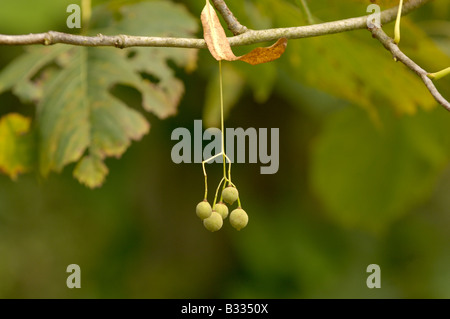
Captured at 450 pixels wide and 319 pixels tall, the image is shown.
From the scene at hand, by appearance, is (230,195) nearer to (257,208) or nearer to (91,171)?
(91,171)

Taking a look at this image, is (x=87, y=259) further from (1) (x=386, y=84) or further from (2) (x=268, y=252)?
(1) (x=386, y=84)

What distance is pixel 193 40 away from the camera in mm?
561

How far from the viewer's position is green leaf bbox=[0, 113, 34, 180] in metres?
1.10

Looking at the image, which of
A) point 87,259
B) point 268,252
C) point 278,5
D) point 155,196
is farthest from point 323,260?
point 278,5

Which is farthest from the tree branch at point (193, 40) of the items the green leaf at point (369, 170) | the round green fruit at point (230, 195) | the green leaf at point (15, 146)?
the green leaf at point (369, 170)

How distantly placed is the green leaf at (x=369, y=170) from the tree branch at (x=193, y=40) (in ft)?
3.10

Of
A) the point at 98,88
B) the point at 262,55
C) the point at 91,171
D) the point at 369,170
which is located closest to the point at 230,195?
the point at 262,55

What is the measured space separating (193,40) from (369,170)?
1.22 metres

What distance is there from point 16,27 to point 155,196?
2.49 ft

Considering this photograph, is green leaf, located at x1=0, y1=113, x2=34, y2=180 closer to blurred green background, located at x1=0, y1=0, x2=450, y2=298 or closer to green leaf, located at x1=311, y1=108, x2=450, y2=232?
blurred green background, located at x1=0, y1=0, x2=450, y2=298

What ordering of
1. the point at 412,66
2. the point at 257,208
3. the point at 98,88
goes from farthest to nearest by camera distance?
1. the point at 257,208
2. the point at 98,88
3. the point at 412,66

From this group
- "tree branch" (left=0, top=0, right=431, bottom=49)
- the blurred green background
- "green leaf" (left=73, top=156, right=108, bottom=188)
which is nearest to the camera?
"tree branch" (left=0, top=0, right=431, bottom=49)

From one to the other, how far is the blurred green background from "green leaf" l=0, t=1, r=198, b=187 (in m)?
0.13

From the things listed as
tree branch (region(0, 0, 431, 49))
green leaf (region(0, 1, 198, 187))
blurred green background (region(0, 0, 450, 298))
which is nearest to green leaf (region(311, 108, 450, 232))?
blurred green background (region(0, 0, 450, 298))
